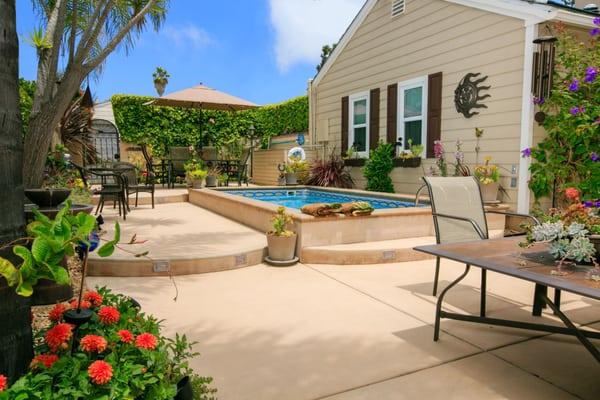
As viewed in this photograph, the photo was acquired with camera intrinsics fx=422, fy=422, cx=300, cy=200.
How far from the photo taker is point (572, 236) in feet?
6.86

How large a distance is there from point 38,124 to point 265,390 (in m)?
3.06

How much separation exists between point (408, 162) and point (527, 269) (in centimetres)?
646

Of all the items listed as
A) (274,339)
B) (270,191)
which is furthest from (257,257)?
(270,191)

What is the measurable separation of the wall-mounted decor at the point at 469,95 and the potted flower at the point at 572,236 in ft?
16.8

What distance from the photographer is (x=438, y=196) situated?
11.2 feet

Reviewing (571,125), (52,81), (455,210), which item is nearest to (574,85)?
(571,125)

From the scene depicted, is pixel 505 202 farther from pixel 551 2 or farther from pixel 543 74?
pixel 551 2

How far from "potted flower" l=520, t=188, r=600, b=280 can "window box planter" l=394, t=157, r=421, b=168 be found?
19.5 ft

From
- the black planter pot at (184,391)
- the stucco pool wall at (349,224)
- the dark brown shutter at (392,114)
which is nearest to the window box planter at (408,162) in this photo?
the dark brown shutter at (392,114)

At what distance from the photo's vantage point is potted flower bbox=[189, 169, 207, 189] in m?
9.61

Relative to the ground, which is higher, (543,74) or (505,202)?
(543,74)

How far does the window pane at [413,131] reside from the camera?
8.30 meters

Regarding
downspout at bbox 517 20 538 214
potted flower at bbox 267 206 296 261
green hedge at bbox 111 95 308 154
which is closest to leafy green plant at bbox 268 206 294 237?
potted flower at bbox 267 206 296 261

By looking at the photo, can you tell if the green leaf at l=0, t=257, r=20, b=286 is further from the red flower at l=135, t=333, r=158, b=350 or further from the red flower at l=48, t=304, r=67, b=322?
the red flower at l=48, t=304, r=67, b=322
